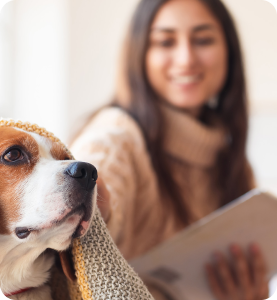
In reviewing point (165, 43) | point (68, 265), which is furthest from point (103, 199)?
point (165, 43)

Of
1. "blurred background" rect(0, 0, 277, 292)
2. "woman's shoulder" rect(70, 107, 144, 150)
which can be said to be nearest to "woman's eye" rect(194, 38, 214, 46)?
"woman's shoulder" rect(70, 107, 144, 150)

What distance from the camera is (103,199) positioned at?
0.67 metres

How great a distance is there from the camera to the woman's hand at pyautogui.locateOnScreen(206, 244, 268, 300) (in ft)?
3.02

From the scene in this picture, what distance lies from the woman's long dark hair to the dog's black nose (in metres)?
0.68

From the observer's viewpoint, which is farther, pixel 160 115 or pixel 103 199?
pixel 160 115

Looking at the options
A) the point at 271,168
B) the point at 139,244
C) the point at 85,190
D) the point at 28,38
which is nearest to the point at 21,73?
the point at 28,38

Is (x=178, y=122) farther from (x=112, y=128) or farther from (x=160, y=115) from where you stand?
(x=112, y=128)

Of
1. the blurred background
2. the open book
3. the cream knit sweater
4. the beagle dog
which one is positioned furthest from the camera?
the blurred background

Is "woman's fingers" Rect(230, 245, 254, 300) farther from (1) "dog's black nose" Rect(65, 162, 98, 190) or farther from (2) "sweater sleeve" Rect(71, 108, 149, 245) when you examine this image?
(1) "dog's black nose" Rect(65, 162, 98, 190)

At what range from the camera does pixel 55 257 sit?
2.07 feet

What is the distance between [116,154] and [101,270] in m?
0.45

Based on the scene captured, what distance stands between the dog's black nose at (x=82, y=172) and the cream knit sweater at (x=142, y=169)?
0.24 metres

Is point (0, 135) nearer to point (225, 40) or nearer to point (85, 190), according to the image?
point (85, 190)

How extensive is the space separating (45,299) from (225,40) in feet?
3.71
